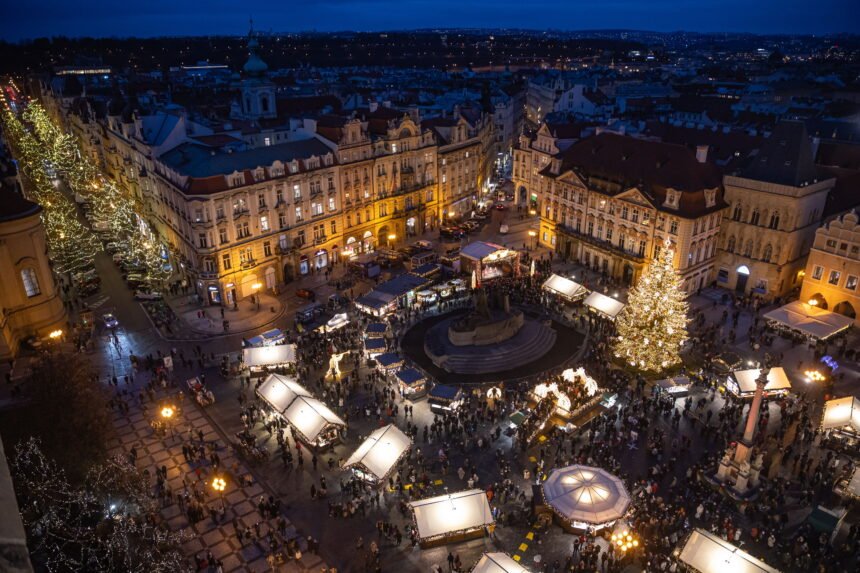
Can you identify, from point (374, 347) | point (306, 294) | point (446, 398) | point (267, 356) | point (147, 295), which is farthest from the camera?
point (306, 294)

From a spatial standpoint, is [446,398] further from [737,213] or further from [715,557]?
[737,213]

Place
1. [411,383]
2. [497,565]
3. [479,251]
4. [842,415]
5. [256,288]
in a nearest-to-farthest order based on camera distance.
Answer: [497,565] → [842,415] → [411,383] → [256,288] → [479,251]

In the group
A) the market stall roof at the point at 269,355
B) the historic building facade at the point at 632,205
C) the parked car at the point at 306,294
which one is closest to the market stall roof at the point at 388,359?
the market stall roof at the point at 269,355

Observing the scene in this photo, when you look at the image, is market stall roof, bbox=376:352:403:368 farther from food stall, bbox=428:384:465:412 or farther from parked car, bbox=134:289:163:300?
parked car, bbox=134:289:163:300

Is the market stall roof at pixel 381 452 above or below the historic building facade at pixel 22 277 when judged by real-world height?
below

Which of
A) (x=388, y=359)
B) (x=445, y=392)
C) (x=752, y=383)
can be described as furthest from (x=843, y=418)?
(x=388, y=359)

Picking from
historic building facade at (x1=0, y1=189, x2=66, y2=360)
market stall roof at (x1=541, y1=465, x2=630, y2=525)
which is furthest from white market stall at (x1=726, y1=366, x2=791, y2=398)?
historic building facade at (x1=0, y1=189, x2=66, y2=360)

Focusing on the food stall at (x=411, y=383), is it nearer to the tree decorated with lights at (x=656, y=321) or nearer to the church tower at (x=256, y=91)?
the tree decorated with lights at (x=656, y=321)
